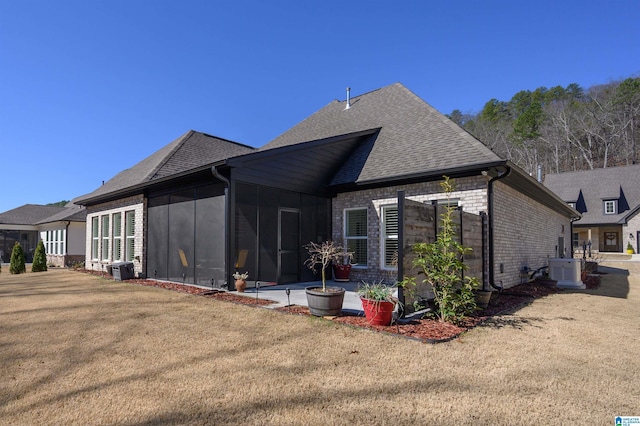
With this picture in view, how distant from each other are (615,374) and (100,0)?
12775mm

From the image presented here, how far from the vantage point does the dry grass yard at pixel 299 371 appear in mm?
2670

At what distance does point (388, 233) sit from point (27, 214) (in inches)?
1322

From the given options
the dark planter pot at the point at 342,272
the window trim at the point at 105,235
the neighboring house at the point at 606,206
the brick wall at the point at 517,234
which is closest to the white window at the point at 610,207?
the neighboring house at the point at 606,206

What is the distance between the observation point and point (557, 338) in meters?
4.81

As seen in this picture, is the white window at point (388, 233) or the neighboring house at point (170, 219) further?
the white window at point (388, 233)

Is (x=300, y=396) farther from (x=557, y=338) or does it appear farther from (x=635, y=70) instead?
(x=635, y=70)

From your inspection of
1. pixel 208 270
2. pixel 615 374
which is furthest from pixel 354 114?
pixel 615 374

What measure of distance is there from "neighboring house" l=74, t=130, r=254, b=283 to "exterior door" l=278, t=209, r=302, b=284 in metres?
1.76

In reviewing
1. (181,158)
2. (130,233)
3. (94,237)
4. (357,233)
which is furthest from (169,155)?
(357,233)

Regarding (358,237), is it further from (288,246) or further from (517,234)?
(517,234)

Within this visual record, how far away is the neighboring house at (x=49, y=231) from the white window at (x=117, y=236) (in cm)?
928

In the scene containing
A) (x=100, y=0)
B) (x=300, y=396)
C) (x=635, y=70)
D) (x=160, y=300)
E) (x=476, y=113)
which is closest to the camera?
(x=300, y=396)

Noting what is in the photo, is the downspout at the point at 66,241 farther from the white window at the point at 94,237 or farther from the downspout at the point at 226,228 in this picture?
the downspout at the point at 226,228

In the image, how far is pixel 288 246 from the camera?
32.7 ft
